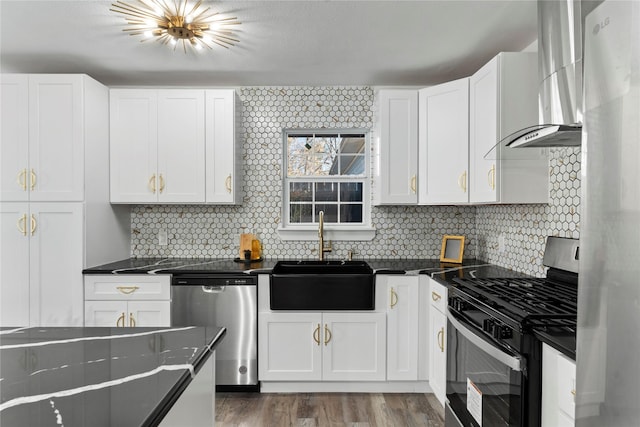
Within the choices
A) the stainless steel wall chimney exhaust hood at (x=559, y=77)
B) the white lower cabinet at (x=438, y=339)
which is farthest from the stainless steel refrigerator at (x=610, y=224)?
the white lower cabinet at (x=438, y=339)

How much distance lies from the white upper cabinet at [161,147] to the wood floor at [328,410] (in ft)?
5.29

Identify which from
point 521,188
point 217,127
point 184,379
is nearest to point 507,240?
point 521,188

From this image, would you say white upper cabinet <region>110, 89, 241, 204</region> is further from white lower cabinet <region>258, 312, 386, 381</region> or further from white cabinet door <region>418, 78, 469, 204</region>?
white cabinet door <region>418, 78, 469, 204</region>

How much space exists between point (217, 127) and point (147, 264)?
123cm

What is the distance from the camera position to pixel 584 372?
82cm

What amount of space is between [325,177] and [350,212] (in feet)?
1.30

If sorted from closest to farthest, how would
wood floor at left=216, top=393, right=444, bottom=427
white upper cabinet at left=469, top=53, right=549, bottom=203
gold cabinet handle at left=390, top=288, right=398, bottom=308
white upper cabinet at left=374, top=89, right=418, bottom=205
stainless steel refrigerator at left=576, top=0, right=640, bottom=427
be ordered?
stainless steel refrigerator at left=576, top=0, right=640, bottom=427 → white upper cabinet at left=469, top=53, right=549, bottom=203 → wood floor at left=216, top=393, right=444, bottom=427 → gold cabinet handle at left=390, top=288, right=398, bottom=308 → white upper cabinet at left=374, top=89, right=418, bottom=205

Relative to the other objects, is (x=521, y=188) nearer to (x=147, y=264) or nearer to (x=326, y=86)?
→ (x=326, y=86)

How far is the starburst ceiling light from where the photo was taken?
214 centimetres

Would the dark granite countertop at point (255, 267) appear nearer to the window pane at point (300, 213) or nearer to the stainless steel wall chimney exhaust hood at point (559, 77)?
the window pane at point (300, 213)

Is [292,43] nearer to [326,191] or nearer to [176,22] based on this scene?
[176,22]

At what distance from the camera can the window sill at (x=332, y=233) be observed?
346cm

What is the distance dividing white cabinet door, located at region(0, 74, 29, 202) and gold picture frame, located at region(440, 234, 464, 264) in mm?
3233

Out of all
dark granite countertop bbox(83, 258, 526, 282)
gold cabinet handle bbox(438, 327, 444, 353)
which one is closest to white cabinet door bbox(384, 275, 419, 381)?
dark granite countertop bbox(83, 258, 526, 282)
